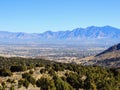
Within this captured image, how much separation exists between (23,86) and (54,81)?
460 cm

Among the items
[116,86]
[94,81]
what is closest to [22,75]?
[94,81]

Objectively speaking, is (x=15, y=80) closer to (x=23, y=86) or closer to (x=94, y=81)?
(x=23, y=86)

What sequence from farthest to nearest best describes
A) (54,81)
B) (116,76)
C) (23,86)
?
(116,76) → (54,81) → (23,86)

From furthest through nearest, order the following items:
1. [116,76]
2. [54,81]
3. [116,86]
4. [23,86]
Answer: [116,76] → [116,86] → [54,81] → [23,86]

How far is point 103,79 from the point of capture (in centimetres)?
4734

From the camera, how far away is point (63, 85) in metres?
40.4

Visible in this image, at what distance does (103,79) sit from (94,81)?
85.9 inches

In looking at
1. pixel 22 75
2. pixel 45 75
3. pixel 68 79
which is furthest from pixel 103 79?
pixel 22 75

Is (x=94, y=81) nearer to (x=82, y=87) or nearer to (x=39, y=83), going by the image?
(x=82, y=87)

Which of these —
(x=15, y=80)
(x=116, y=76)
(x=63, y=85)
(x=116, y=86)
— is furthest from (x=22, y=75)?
(x=116, y=76)

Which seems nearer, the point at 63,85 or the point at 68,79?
the point at 63,85

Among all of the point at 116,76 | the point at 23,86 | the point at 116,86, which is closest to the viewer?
the point at 23,86

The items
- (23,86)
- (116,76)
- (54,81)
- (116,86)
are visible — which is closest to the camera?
(23,86)

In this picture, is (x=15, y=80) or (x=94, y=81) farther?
(x=94, y=81)
